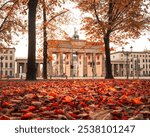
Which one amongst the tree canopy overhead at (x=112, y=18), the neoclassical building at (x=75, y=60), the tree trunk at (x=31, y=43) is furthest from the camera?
the neoclassical building at (x=75, y=60)

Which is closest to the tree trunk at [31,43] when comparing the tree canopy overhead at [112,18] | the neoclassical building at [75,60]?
the tree canopy overhead at [112,18]

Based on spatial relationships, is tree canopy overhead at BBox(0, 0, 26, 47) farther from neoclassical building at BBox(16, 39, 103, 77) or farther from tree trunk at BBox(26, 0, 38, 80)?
neoclassical building at BBox(16, 39, 103, 77)

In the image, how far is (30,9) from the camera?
15625 mm

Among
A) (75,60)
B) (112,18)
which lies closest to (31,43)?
(112,18)

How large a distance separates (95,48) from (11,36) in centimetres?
7443

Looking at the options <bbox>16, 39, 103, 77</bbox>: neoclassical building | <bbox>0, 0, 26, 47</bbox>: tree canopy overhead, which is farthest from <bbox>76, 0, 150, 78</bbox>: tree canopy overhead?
<bbox>16, 39, 103, 77</bbox>: neoclassical building

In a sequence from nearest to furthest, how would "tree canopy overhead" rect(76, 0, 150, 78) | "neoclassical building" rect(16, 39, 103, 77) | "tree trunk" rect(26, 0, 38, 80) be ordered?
"tree trunk" rect(26, 0, 38, 80), "tree canopy overhead" rect(76, 0, 150, 78), "neoclassical building" rect(16, 39, 103, 77)

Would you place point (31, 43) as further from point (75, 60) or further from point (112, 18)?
point (75, 60)

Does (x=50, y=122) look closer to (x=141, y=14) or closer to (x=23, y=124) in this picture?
(x=23, y=124)

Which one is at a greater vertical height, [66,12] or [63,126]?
[66,12]

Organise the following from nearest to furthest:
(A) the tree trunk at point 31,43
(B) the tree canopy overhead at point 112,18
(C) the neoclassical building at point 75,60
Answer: (A) the tree trunk at point 31,43
(B) the tree canopy overhead at point 112,18
(C) the neoclassical building at point 75,60

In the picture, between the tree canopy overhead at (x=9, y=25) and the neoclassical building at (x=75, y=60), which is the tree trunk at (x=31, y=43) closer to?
the tree canopy overhead at (x=9, y=25)

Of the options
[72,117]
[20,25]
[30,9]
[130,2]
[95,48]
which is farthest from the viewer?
[95,48]

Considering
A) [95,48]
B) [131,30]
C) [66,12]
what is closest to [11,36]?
[66,12]
